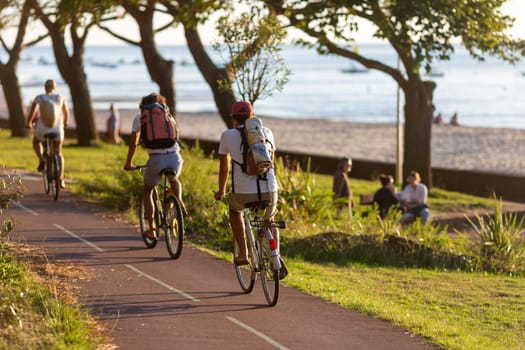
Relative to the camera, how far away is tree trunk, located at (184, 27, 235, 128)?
1975cm

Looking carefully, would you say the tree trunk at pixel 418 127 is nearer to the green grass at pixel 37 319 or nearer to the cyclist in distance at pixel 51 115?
the cyclist in distance at pixel 51 115

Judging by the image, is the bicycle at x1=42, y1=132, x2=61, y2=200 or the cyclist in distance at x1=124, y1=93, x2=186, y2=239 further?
the bicycle at x1=42, y1=132, x2=61, y2=200

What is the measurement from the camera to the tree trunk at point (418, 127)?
23.1m

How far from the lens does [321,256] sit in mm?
12594

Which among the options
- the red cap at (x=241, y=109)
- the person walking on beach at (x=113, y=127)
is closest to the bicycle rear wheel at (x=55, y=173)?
the red cap at (x=241, y=109)

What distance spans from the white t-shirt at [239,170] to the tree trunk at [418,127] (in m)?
15.3

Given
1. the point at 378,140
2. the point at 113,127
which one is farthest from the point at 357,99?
the point at 113,127

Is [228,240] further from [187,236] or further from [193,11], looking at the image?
[193,11]

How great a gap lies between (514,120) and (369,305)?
2533 inches

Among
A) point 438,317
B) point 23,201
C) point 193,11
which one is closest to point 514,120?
point 193,11

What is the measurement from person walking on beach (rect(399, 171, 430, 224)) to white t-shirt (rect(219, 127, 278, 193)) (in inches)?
358

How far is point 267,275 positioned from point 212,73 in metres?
12.2

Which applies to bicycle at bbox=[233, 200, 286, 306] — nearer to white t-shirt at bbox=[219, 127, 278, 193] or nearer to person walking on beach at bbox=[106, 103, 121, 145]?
white t-shirt at bbox=[219, 127, 278, 193]

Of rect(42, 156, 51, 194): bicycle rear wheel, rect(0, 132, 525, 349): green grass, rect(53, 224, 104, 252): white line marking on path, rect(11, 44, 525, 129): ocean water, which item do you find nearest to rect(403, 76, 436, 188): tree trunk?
rect(0, 132, 525, 349): green grass
